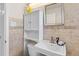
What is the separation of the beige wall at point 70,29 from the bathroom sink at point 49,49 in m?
0.07

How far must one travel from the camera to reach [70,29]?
1.43 metres

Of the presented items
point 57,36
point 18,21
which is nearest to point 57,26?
point 57,36

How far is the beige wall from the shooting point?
142cm

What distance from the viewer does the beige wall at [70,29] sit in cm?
142

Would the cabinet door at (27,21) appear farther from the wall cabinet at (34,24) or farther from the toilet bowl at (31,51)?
the toilet bowl at (31,51)

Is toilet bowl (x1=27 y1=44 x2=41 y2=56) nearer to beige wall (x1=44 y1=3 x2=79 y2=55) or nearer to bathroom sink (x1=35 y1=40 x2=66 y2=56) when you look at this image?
bathroom sink (x1=35 y1=40 x2=66 y2=56)

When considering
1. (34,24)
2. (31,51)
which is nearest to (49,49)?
(31,51)

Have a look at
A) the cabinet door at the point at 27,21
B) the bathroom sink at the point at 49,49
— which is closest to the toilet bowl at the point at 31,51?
the bathroom sink at the point at 49,49

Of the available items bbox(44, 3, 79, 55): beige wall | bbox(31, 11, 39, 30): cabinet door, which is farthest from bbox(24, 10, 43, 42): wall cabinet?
bbox(44, 3, 79, 55): beige wall

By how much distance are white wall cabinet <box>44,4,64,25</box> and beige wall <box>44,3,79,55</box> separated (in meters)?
0.04

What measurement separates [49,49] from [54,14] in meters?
0.35

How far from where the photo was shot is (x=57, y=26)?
1.45 m

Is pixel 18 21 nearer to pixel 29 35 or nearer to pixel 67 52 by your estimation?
pixel 29 35

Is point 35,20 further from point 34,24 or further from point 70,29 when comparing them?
point 70,29
